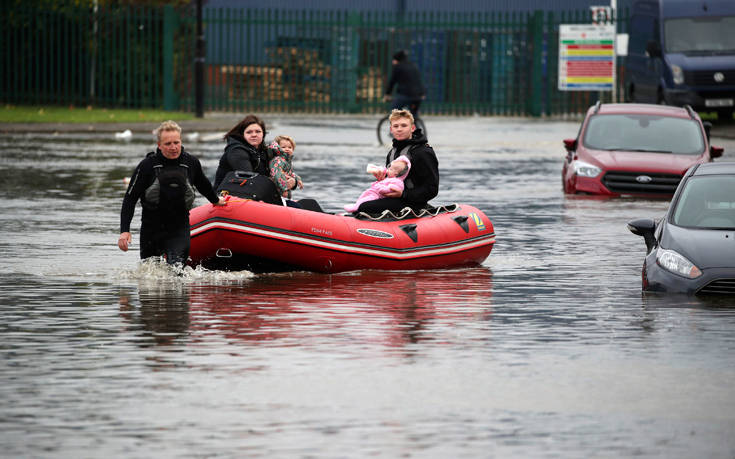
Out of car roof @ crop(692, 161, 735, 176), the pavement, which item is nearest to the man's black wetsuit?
car roof @ crop(692, 161, 735, 176)

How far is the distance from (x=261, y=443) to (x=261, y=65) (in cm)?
4148

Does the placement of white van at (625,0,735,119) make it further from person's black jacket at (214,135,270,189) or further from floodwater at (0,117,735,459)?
person's black jacket at (214,135,270,189)

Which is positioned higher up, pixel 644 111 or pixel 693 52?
pixel 693 52

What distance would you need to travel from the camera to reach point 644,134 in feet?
77.5

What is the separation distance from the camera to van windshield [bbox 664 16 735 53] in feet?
122

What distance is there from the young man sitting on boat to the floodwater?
0.75m

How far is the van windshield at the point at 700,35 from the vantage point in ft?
122

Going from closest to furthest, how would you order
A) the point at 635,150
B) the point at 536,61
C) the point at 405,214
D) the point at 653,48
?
the point at 405,214, the point at 635,150, the point at 653,48, the point at 536,61

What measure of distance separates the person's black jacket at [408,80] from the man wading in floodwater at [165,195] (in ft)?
73.0

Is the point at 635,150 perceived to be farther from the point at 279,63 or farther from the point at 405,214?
the point at 279,63

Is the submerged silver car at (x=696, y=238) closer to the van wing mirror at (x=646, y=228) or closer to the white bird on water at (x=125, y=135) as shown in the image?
the van wing mirror at (x=646, y=228)

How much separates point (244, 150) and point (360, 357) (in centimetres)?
516

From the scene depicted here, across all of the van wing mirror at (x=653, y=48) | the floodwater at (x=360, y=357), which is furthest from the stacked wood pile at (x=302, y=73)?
the floodwater at (x=360, y=357)

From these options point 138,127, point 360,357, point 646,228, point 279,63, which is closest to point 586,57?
point 279,63
